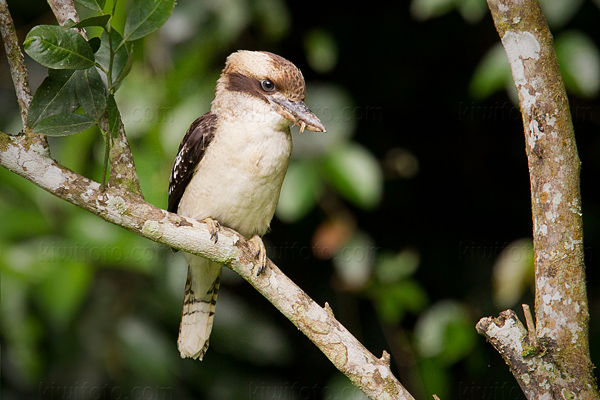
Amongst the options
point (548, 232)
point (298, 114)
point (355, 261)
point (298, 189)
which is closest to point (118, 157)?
point (298, 114)

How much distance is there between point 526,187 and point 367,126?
1.03 m

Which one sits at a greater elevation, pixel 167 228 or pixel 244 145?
pixel 244 145

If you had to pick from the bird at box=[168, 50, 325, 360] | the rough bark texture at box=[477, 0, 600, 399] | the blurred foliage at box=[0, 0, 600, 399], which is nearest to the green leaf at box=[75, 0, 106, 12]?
the bird at box=[168, 50, 325, 360]

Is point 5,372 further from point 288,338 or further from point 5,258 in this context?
point 288,338

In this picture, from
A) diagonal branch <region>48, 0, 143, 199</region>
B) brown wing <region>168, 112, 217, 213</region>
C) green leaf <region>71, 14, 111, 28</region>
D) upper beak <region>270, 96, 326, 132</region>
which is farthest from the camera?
brown wing <region>168, 112, 217, 213</region>

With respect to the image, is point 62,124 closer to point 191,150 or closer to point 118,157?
point 118,157

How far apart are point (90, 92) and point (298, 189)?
1175 mm

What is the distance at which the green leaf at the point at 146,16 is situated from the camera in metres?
1.73

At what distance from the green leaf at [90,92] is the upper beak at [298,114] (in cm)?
79

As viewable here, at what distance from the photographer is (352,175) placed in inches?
111

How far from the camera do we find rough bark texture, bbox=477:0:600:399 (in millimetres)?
1812

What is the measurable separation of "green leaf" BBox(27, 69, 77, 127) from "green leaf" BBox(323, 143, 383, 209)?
127 centimetres

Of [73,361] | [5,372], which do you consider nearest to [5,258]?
[73,361]

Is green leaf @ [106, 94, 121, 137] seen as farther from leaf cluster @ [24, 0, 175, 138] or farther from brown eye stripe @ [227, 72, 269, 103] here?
brown eye stripe @ [227, 72, 269, 103]
